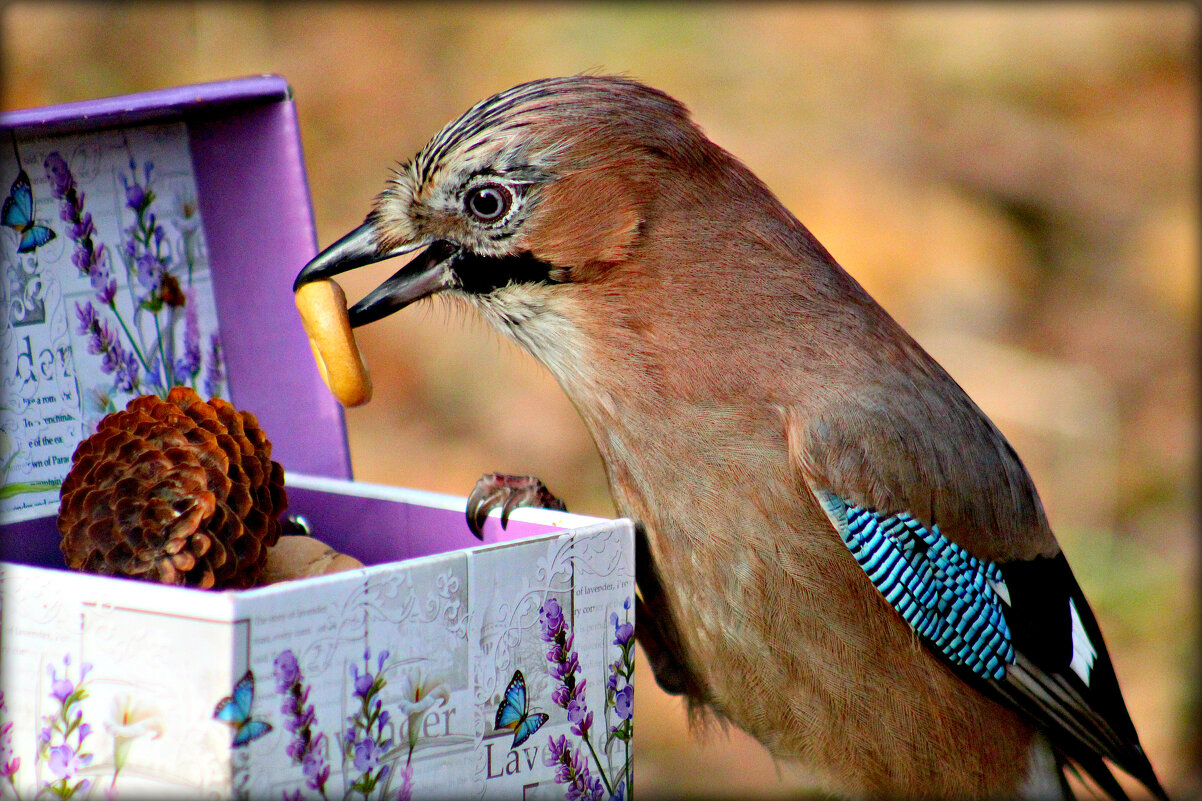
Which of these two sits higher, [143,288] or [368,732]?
[143,288]

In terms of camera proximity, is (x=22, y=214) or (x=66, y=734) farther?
(x=22, y=214)

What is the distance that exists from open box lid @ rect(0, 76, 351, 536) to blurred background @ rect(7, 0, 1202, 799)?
8.37 ft

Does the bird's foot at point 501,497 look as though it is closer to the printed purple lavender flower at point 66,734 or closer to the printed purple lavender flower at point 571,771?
the printed purple lavender flower at point 571,771

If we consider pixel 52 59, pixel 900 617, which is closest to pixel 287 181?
pixel 900 617

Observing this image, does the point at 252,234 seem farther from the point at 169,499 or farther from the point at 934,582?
the point at 934,582

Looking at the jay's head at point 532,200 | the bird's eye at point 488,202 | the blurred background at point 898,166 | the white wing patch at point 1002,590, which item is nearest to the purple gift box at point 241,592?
the jay's head at point 532,200

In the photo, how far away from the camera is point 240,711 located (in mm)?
1314

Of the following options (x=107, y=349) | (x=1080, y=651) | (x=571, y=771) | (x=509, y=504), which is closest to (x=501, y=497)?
(x=509, y=504)

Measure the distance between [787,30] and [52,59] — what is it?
11.9ft

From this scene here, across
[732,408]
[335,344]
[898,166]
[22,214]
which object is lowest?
[732,408]

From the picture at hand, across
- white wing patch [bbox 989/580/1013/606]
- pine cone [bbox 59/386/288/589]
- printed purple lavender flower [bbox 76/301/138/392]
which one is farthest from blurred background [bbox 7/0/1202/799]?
pine cone [bbox 59/386/288/589]

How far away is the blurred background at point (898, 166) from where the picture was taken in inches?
205

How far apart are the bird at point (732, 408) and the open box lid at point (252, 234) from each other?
11.1 inches

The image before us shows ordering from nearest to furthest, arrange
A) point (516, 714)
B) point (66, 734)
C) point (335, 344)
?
point (66, 734)
point (516, 714)
point (335, 344)
